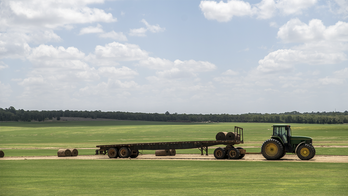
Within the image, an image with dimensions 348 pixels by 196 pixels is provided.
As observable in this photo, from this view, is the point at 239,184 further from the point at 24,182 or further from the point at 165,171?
the point at 24,182

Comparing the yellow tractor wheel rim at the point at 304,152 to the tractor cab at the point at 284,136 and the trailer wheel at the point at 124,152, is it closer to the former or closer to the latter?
the tractor cab at the point at 284,136

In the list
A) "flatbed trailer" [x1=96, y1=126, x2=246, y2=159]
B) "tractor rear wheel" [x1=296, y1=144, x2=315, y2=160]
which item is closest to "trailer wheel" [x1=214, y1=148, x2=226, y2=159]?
"flatbed trailer" [x1=96, y1=126, x2=246, y2=159]

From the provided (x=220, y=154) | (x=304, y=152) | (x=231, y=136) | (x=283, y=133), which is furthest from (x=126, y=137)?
(x=304, y=152)

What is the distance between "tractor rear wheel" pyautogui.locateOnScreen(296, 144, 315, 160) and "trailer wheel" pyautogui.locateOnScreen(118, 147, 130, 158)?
15.7 metres

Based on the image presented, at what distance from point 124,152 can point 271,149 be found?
45.4ft

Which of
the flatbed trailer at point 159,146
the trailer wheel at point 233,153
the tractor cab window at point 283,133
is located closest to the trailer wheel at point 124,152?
the flatbed trailer at point 159,146

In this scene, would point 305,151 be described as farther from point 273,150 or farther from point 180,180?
point 180,180

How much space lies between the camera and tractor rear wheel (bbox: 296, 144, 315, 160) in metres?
29.3

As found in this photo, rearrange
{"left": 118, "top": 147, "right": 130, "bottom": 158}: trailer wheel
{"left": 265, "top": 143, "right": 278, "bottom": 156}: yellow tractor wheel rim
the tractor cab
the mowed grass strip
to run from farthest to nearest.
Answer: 1. {"left": 118, "top": 147, "right": 130, "bottom": 158}: trailer wheel
2. the tractor cab
3. {"left": 265, "top": 143, "right": 278, "bottom": 156}: yellow tractor wheel rim
4. the mowed grass strip

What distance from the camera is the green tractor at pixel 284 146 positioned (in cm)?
2964

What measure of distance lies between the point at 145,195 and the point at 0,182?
29.9 ft

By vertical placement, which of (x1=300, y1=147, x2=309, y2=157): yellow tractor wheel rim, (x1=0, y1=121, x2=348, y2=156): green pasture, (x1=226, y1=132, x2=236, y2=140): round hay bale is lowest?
(x1=0, y1=121, x2=348, y2=156): green pasture

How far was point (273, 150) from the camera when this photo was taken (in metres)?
30.0

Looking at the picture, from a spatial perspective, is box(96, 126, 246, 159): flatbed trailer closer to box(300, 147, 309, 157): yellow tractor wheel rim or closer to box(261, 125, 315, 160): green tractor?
box(261, 125, 315, 160): green tractor
